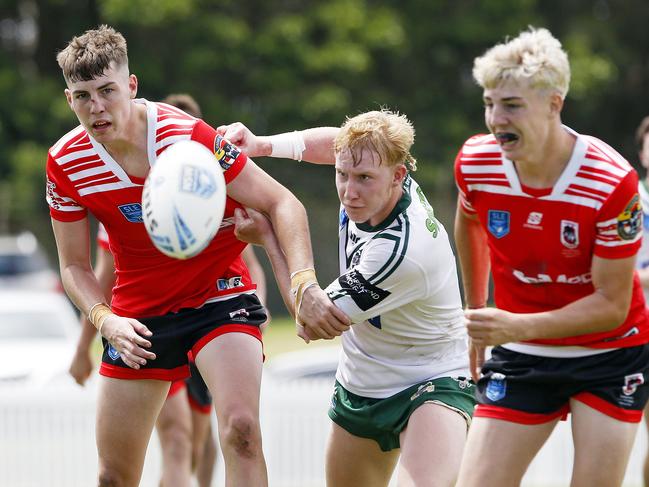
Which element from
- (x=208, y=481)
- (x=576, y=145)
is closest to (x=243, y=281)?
(x=576, y=145)

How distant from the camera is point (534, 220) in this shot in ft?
15.0

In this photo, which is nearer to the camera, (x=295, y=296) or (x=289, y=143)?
(x=295, y=296)

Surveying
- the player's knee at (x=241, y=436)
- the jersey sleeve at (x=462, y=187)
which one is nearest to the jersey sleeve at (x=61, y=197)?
the player's knee at (x=241, y=436)

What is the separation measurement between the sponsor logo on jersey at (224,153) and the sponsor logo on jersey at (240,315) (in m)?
0.67

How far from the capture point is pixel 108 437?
201 inches

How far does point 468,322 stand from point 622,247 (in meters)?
0.68

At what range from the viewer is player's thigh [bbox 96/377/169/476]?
5.09m

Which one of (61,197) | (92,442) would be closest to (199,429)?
(92,442)

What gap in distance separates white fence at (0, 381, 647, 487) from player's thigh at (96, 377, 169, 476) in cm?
412

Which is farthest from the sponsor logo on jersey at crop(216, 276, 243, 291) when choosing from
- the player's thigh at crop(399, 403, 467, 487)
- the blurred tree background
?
the blurred tree background

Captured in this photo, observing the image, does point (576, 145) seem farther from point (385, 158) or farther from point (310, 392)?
point (310, 392)

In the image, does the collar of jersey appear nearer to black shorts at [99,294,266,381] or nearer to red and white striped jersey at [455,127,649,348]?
red and white striped jersey at [455,127,649,348]

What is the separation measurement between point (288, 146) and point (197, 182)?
96 centimetres

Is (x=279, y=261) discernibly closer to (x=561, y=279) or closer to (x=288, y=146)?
(x=288, y=146)
